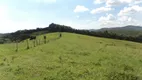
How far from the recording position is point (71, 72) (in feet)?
83.9

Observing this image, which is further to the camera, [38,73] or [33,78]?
[38,73]

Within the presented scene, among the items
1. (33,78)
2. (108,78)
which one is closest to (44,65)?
(33,78)

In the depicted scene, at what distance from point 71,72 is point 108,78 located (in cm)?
487

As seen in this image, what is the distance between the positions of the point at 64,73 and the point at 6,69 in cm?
847

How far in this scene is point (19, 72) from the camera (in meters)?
25.3

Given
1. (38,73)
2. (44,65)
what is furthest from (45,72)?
(44,65)

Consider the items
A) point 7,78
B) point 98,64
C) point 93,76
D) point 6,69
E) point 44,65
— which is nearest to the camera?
point 7,78

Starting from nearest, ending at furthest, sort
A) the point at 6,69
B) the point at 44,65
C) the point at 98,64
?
the point at 6,69, the point at 44,65, the point at 98,64

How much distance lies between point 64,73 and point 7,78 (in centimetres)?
692

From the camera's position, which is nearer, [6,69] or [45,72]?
[45,72]

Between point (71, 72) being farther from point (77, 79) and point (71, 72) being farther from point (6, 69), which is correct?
point (6, 69)

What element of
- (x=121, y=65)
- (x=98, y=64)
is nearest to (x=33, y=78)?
(x=98, y=64)

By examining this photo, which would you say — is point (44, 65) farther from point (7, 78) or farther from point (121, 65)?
→ point (121, 65)

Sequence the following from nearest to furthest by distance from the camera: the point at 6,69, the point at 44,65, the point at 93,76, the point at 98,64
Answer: the point at 93,76 < the point at 6,69 < the point at 44,65 < the point at 98,64
